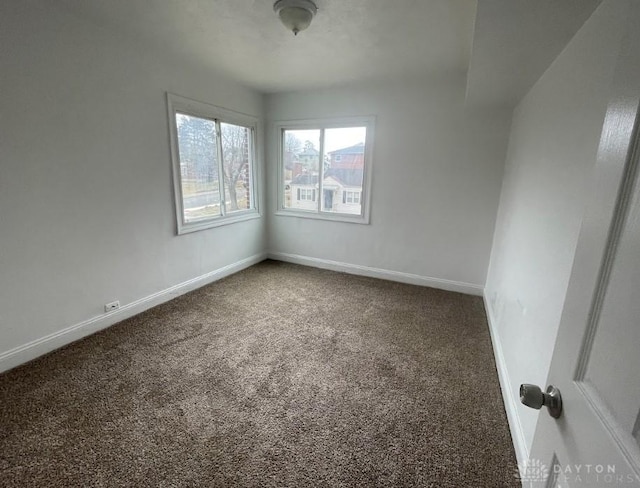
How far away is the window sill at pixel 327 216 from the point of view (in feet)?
13.3

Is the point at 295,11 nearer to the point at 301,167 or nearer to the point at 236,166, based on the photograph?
the point at 236,166

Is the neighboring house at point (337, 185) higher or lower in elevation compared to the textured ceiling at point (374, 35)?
lower

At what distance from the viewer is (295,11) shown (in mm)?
1905

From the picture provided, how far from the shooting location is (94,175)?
7.97ft

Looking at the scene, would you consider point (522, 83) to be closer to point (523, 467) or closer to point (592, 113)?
point (592, 113)

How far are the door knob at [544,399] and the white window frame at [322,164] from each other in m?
3.34

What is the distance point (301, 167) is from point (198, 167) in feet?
4.87

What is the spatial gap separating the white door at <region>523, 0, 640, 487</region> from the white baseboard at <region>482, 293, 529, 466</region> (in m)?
1.07

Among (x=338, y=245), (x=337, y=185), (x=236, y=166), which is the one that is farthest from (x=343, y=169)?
(x=236, y=166)

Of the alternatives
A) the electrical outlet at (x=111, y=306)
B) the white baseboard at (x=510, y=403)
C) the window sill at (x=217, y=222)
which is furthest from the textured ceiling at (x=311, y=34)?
the white baseboard at (x=510, y=403)

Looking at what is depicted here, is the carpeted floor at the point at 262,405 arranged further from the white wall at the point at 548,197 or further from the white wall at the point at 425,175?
the white wall at the point at 425,175

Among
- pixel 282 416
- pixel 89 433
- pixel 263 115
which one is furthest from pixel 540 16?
pixel 263 115

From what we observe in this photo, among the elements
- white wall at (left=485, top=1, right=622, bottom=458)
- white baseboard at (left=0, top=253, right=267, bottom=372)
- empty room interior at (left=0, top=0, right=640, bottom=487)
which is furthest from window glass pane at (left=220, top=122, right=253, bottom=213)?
white wall at (left=485, top=1, right=622, bottom=458)

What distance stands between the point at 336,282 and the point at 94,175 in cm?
272
